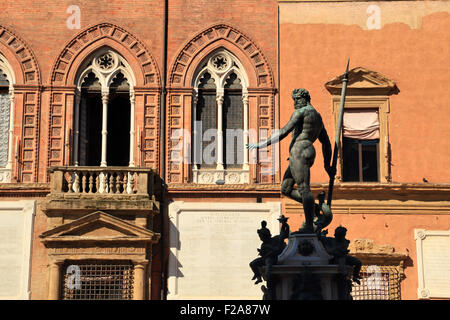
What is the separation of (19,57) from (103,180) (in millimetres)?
4543

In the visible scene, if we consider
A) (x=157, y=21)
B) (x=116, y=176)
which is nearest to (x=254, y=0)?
(x=157, y=21)

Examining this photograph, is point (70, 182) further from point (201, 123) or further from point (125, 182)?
point (201, 123)

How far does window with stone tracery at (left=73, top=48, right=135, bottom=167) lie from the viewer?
2714cm

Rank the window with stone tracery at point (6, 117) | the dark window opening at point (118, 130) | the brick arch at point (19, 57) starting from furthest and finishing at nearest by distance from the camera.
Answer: the dark window opening at point (118, 130) < the brick arch at point (19, 57) < the window with stone tracery at point (6, 117)

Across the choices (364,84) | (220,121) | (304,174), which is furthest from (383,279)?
(304,174)

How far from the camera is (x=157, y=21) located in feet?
90.2

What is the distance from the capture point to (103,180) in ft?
84.7

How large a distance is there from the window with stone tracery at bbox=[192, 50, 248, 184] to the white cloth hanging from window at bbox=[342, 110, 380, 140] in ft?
9.66

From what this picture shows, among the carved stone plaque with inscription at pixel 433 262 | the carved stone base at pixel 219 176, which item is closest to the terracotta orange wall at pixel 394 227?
the carved stone plaque with inscription at pixel 433 262

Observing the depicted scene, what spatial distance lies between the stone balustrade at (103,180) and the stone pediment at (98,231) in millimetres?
894

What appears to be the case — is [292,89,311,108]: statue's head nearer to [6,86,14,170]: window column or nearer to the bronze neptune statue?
the bronze neptune statue

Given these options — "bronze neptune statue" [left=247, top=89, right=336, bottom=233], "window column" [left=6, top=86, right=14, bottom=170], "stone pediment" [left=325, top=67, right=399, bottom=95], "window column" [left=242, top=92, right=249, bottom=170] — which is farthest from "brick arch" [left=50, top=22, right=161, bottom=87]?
"bronze neptune statue" [left=247, top=89, right=336, bottom=233]

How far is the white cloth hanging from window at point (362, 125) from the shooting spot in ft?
88.6

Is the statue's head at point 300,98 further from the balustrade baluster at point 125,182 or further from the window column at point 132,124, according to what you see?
the window column at point 132,124
